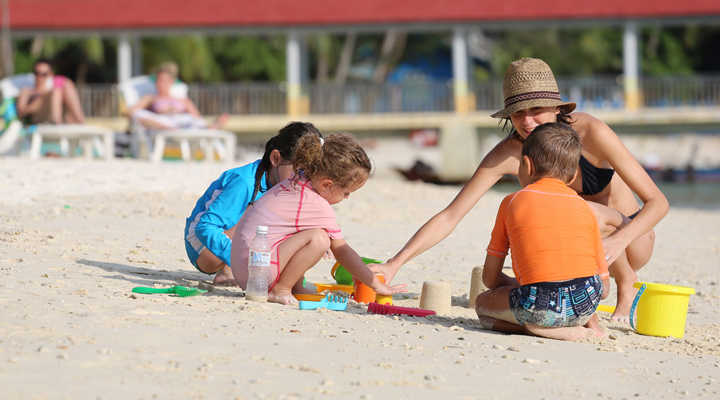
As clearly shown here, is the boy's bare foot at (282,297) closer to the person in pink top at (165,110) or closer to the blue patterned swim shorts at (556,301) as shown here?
the blue patterned swim shorts at (556,301)

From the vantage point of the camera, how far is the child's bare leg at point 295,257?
12.5 ft

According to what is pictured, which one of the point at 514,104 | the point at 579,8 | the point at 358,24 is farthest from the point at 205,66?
the point at 514,104

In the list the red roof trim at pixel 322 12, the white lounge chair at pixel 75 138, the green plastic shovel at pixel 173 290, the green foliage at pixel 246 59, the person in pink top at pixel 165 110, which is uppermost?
the green foliage at pixel 246 59

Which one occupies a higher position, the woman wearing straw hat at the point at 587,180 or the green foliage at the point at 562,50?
the green foliage at the point at 562,50

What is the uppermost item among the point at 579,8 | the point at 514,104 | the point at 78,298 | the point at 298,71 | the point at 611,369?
the point at 579,8

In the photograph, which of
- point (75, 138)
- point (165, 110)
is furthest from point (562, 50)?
point (75, 138)

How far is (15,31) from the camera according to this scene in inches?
812

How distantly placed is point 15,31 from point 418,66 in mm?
26501

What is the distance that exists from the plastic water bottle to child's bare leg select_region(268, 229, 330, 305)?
7 cm

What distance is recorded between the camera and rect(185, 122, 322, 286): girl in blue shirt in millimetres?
4277

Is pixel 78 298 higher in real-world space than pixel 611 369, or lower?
higher

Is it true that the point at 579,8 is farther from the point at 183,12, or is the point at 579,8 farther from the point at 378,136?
the point at 183,12

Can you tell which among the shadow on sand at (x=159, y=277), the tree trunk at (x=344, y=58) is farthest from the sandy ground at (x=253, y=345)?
the tree trunk at (x=344, y=58)

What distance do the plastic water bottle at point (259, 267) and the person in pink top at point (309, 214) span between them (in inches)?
1.9
